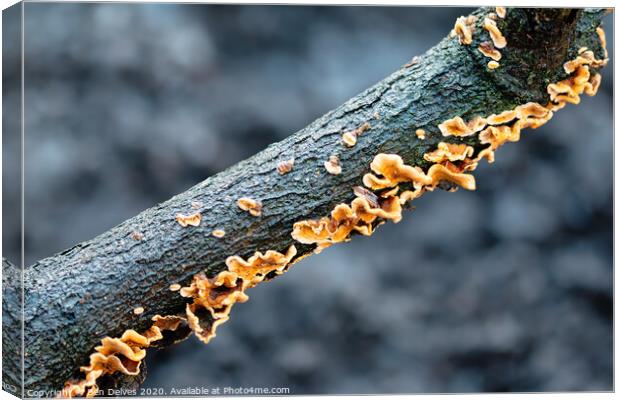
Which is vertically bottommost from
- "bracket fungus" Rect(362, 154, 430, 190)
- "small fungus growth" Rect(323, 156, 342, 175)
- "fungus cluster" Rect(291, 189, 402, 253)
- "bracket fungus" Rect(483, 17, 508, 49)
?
"fungus cluster" Rect(291, 189, 402, 253)

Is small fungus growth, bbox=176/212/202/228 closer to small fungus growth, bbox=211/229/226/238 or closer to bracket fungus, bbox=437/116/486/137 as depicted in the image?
small fungus growth, bbox=211/229/226/238

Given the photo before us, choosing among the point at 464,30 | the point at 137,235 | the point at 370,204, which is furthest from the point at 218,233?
the point at 464,30

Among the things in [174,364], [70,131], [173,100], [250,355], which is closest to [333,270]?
[250,355]

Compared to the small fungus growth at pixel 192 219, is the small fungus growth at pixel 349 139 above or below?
above

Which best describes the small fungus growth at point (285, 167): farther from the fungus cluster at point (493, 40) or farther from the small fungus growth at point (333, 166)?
the fungus cluster at point (493, 40)

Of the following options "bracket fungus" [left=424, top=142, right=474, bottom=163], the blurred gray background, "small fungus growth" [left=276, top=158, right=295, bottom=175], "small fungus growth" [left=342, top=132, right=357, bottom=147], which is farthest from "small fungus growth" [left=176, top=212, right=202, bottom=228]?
the blurred gray background

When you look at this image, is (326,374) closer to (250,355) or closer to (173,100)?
(250,355)

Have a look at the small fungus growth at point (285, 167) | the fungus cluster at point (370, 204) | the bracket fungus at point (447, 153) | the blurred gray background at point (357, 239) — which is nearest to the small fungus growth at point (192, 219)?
the fungus cluster at point (370, 204)
